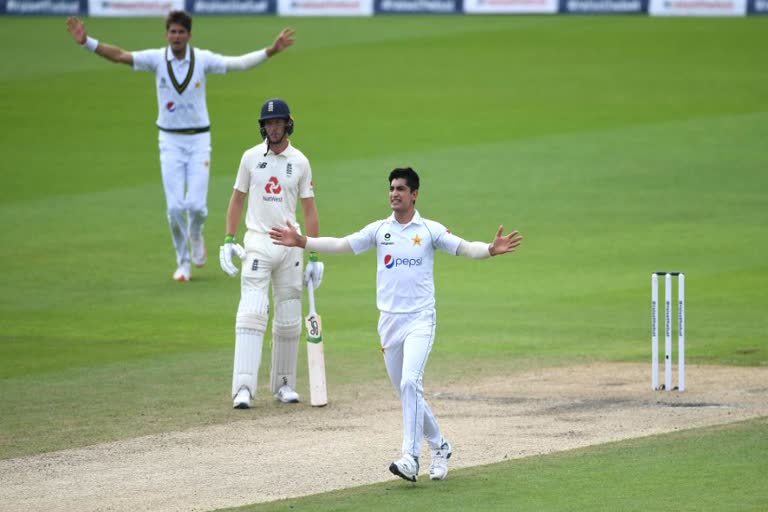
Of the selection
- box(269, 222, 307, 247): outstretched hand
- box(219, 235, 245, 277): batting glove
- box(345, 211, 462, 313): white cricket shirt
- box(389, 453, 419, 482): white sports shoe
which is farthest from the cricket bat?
box(389, 453, 419, 482): white sports shoe

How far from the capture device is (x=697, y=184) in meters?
23.8

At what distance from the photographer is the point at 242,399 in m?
11.8

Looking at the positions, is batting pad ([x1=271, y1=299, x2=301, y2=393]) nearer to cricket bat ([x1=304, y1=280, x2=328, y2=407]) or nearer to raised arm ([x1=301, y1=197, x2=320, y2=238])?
cricket bat ([x1=304, y1=280, x2=328, y2=407])

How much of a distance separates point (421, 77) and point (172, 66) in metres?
17.1

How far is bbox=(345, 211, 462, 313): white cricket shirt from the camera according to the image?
9.59 meters

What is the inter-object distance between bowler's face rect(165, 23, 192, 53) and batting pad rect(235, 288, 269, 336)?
5.33m

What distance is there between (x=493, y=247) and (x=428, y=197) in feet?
45.9

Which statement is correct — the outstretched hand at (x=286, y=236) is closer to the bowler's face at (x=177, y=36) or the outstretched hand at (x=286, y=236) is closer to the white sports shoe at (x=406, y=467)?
the white sports shoe at (x=406, y=467)

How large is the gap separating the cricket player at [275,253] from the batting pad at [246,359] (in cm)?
3

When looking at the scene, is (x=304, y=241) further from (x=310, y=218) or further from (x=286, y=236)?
(x=310, y=218)

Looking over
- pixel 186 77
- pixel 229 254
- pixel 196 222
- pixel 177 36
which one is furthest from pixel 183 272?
pixel 229 254

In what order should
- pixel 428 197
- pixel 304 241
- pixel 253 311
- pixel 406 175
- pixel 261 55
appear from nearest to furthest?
pixel 406 175 → pixel 304 241 → pixel 253 311 → pixel 261 55 → pixel 428 197

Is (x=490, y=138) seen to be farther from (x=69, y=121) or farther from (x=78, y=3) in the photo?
(x=78, y=3)

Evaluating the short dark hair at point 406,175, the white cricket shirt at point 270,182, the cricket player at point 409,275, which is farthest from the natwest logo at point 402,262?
the white cricket shirt at point 270,182
